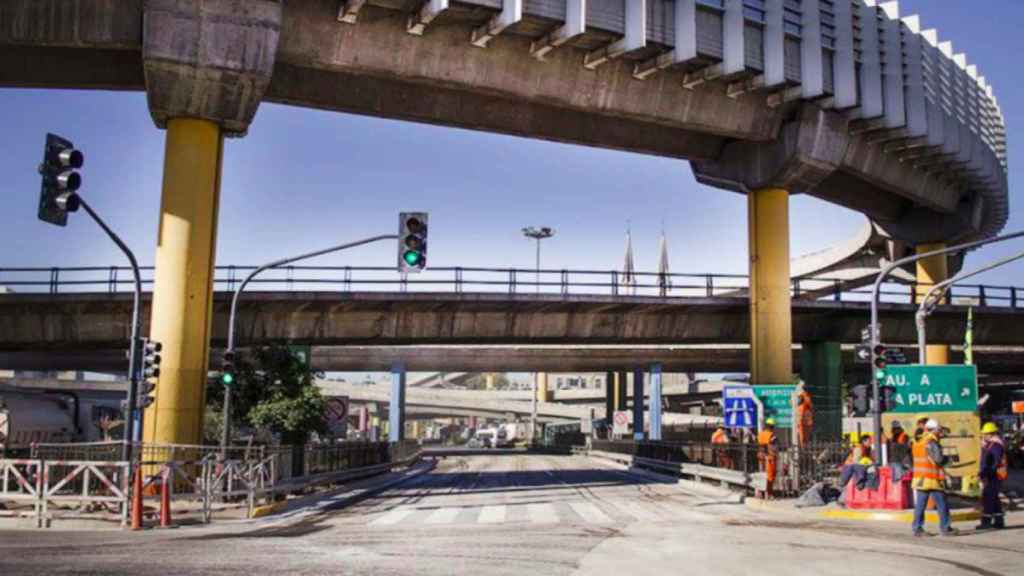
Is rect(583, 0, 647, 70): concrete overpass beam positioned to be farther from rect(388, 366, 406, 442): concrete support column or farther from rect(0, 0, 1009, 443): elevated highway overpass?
rect(388, 366, 406, 442): concrete support column

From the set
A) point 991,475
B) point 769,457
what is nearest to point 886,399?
point 769,457

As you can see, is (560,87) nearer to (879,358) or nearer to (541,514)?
(879,358)

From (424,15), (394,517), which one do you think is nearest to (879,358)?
→ (394,517)

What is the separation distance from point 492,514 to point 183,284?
11.3 m

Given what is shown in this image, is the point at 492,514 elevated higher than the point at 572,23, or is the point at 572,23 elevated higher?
the point at 572,23

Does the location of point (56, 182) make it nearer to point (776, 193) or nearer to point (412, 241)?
point (412, 241)

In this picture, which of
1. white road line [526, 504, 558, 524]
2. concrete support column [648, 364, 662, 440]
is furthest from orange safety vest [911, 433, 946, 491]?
concrete support column [648, 364, 662, 440]

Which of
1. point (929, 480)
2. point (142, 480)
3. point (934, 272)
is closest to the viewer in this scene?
point (929, 480)

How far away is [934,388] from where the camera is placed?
21.2m

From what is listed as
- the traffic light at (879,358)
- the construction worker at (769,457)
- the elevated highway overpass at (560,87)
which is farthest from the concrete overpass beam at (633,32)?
the construction worker at (769,457)

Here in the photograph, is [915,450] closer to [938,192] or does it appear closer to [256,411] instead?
[256,411]

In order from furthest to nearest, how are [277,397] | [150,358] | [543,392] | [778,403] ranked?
1. [543,392]
2. [277,397]
3. [778,403]
4. [150,358]

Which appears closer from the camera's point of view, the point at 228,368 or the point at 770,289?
the point at 228,368

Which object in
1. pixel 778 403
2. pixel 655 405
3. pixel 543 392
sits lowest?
pixel 778 403
